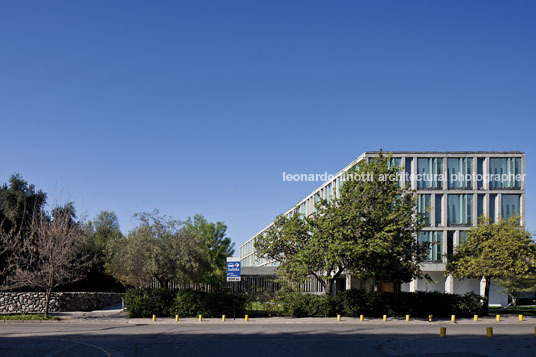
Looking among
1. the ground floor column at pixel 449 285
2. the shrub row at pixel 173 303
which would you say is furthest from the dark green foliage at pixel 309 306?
the ground floor column at pixel 449 285

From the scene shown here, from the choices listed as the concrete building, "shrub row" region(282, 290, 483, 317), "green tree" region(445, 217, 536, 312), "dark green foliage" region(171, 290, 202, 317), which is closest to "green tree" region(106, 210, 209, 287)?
"dark green foliage" region(171, 290, 202, 317)

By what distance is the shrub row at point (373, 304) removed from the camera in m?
30.2

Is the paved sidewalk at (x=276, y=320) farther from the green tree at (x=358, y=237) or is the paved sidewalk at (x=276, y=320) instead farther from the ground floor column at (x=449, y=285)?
the ground floor column at (x=449, y=285)

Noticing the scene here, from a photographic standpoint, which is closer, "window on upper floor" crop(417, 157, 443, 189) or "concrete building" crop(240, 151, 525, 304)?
"concrete building" crop(240, 151, 525, 304)

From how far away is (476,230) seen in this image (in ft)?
118

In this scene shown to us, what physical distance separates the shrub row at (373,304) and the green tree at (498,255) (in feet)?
9.27

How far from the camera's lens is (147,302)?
28.8m

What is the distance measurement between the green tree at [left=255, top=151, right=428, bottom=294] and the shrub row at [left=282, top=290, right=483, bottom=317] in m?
1.14

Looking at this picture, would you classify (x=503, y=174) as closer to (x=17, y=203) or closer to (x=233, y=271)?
(x=233, y=271)

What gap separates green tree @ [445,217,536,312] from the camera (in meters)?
32.8

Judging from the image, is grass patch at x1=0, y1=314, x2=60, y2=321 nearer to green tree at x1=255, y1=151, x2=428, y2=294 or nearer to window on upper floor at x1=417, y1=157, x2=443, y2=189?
green tree at x1=255, y1=151, x2=428, y2=294
